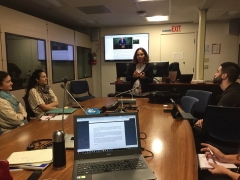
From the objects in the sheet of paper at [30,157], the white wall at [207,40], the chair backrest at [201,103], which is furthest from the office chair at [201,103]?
the white wall at [207,40]

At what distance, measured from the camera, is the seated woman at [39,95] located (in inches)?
119

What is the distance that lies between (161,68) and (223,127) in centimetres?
304

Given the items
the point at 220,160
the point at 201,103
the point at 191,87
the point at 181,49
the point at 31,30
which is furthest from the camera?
the point at 181,49

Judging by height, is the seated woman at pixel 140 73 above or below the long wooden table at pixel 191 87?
above

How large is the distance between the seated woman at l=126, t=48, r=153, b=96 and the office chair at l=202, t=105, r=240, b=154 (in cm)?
168

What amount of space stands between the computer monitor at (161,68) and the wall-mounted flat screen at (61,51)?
2331 millimetres

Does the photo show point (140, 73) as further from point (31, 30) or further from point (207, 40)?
point (207, 40)

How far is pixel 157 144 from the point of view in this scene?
1.50 m

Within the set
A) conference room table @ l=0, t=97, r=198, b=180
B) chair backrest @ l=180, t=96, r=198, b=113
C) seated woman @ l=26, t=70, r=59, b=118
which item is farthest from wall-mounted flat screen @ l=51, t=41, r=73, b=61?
chair backrest @ l=180, t=96, r=198, b=113

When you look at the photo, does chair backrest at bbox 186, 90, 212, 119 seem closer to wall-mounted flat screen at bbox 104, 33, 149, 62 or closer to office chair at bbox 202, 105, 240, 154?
office chair at bbox 202, 105, 240, 154

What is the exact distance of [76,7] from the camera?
4434 mm

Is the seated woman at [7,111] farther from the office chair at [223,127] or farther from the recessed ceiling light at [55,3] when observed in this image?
the office chair at [223,127]

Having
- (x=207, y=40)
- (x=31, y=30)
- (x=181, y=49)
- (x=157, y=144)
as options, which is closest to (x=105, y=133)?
(x=157, y=144)

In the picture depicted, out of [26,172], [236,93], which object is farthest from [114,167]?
[236,93]
